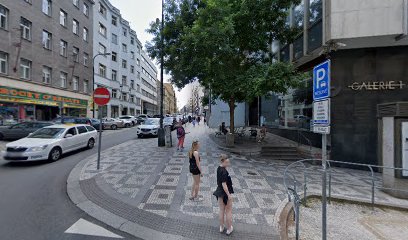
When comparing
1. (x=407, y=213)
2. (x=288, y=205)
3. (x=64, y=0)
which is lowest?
(x=407, y=213)

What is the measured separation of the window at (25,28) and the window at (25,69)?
2167 mm

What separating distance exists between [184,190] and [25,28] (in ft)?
76.0

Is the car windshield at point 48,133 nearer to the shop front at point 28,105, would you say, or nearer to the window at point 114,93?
the shop front at point 28,105

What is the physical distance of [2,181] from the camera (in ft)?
23.2

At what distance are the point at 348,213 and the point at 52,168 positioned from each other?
10.2m

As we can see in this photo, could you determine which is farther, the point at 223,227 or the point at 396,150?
the point at 396,150

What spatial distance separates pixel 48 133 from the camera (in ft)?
34.9

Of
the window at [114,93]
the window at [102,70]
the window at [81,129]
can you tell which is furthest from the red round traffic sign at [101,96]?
the window at [114,93]

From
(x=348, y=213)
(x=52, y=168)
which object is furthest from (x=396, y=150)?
(x=52, y=168)

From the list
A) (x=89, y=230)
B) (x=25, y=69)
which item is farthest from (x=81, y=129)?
(x=25, y=69)

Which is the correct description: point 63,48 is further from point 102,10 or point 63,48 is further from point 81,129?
point 81,129

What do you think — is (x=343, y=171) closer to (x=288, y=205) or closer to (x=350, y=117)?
(x=350, y=117)

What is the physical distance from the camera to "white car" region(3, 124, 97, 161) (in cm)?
891

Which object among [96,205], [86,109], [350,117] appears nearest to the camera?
[96,205]
